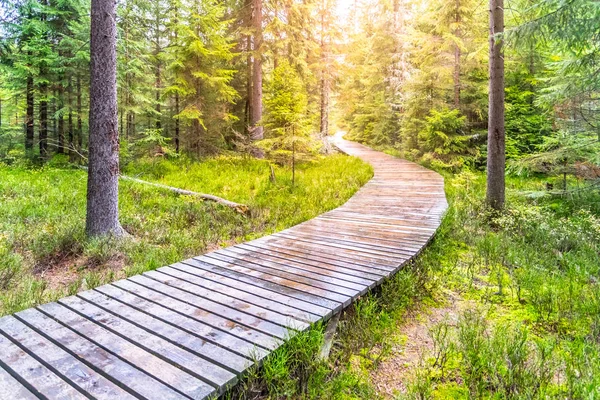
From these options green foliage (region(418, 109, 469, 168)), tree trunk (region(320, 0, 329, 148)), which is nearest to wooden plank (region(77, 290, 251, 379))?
green foliage (region(418, 109, 469, 168))

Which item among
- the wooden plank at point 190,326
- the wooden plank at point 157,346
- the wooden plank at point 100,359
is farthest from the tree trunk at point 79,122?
the wooden plank at point 100,359

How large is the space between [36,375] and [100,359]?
36 cm

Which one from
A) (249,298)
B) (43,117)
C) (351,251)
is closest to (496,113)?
(351,251)

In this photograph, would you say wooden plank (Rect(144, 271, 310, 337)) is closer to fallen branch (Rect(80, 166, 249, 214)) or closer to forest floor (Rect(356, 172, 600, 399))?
forest floor (Rect(356, 172, 600, 399))

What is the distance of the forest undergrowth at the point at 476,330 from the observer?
2.63 m

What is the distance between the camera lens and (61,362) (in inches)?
92.3

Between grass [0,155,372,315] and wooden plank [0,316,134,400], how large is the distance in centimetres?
120

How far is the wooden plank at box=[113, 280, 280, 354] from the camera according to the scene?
268cm

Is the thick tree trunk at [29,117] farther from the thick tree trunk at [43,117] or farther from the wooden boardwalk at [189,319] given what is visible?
the wooden boardwalk at [189,319]

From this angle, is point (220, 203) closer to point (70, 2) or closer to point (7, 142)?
point (70, 2)

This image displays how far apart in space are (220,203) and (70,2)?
36.8 ft

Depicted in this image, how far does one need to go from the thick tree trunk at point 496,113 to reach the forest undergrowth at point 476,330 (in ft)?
4.14

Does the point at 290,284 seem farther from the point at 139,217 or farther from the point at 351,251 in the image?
the point at 139,217

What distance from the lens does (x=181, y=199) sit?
855cm
